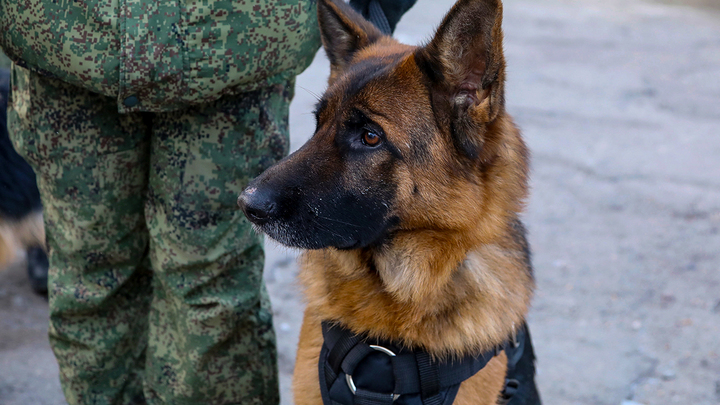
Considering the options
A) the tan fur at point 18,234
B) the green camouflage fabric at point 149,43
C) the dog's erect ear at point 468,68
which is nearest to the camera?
the dog's erect ear at point 468,68

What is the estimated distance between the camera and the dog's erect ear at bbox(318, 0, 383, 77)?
6.76 ft

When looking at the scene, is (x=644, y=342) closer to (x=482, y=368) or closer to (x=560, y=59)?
(x=482, y=368)

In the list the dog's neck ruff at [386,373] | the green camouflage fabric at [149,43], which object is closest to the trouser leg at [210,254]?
the green camouflage fabric at [149,43]

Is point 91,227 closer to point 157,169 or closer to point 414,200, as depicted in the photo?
point 157,169

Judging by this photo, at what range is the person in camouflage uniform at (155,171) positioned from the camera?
182cm

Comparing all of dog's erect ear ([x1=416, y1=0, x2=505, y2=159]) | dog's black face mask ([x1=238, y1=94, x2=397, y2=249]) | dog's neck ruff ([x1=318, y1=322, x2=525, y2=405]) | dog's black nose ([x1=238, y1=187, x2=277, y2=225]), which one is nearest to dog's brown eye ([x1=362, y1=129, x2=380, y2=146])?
dog's black face mask ([x1=238, y1=94, x2=397, y2=249])

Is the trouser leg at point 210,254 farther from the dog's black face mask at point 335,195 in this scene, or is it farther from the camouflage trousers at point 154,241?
the dog's black face mask at point 335,195

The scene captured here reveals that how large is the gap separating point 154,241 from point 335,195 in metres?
0.76

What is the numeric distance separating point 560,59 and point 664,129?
203cm

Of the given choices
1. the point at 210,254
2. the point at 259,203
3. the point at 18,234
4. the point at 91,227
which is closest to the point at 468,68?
the point at 259,203

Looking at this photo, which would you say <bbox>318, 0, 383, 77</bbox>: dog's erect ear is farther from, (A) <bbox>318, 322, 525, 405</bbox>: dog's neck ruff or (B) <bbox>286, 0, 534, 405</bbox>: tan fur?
(A) <bbox>318, 322, 525, 405</bbox>: dog's neck ruff

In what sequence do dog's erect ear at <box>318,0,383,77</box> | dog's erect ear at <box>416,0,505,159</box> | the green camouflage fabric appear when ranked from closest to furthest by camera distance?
dog's erect ear at <box>416,0,505,159</box>
the green camouflage fabric
dog's erect ear at <box>318,0,383,77</box>

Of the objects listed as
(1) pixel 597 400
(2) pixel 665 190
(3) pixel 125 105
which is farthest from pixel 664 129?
(3) pixel 125 105

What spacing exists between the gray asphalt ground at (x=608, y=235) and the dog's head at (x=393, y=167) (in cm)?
58
